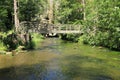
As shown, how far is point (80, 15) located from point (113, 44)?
781 inches

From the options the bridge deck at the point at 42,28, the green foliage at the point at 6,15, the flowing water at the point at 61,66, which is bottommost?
the flowing water at the point at 61,66

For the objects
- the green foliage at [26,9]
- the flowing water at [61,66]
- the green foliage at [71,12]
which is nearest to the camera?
the flowing water at [61,66]

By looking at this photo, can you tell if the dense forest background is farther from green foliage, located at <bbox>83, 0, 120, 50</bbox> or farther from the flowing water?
the flowing water

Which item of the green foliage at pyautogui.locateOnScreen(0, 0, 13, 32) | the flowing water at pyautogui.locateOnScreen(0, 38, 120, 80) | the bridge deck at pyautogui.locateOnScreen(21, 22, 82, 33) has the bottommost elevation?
the flowing water at pyautogui.locateOnScreen(0, 38, 120, 80)

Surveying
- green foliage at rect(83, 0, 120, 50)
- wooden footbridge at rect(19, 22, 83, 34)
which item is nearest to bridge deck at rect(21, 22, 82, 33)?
wooden footbridge at rect(19, 22, 83, 34)

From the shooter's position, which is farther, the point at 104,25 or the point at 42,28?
the point at 104,25

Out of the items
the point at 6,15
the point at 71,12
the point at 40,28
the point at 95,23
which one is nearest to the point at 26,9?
the point at 6,15

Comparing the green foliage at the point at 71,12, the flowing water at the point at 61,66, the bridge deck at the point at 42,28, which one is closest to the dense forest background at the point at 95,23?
the bridge deck at the point at 42,28

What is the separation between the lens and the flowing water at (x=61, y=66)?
21.3 meters

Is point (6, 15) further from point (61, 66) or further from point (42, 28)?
point (61, 66)

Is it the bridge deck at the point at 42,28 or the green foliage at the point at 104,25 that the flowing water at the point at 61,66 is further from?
the bridge deck at the point at 42,28

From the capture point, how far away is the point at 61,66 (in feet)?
82.7

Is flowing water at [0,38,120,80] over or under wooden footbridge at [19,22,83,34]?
under

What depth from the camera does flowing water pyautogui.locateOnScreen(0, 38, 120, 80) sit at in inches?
839
